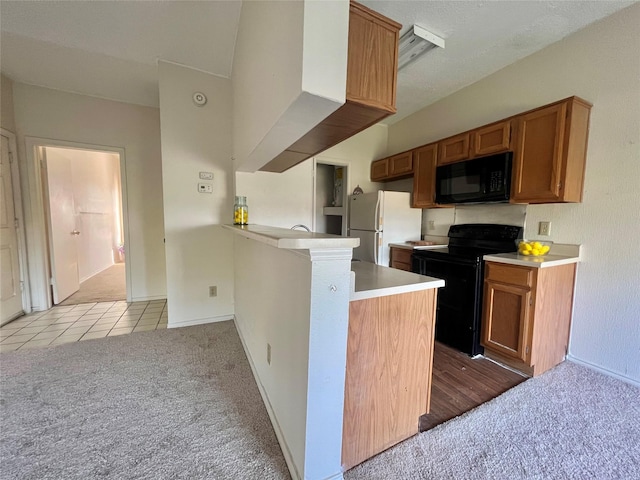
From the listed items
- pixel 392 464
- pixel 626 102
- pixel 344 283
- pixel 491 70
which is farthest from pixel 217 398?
pixel 491 70

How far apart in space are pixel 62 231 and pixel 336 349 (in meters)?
4.36

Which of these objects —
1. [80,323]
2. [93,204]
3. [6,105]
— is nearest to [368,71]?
[80,323]

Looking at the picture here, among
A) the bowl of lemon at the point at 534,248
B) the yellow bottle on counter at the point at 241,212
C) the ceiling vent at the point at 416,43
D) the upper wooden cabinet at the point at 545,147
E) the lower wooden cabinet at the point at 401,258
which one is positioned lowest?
the lower wooden cabinet at the point at 401,258

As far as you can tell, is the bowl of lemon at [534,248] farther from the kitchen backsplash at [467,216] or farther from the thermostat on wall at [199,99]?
the thermostat on wall at [199,99]

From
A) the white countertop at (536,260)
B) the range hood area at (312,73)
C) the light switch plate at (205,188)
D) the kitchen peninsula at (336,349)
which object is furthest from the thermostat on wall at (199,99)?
the white countertop at (536,260)

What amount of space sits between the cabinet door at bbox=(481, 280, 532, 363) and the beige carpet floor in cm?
444

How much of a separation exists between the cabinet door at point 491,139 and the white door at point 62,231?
493 centimetres

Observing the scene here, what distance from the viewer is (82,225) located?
449 centimetres

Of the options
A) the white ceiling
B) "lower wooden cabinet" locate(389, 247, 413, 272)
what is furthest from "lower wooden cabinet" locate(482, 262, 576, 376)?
the white ceiling

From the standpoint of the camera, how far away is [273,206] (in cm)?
281

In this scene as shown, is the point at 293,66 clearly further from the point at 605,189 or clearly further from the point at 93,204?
the point at 93,204

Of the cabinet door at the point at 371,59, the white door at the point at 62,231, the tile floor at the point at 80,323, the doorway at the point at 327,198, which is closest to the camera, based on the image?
the cabinet door at the point at 371,59

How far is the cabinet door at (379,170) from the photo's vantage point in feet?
11.8

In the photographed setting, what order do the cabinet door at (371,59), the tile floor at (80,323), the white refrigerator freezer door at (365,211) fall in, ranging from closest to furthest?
the cabinet door at (371,59), the tile floor at (80,323), the white refrigerator freezer door at (365,211)
